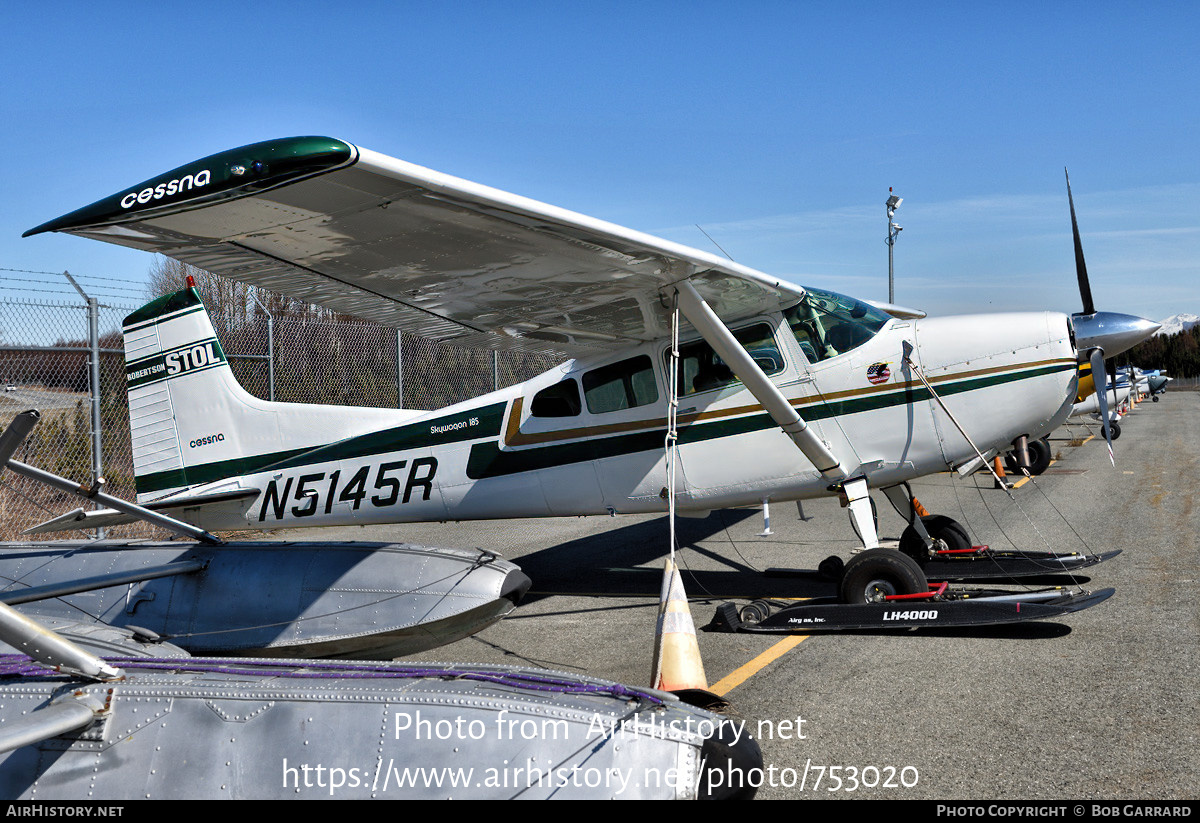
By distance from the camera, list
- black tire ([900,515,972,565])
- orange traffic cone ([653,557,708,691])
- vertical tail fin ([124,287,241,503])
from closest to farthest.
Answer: orange traffic cone ([653,557,708,691])
black tire ([900,515,972,565])
vertical tail fin ([124,287,241,503])

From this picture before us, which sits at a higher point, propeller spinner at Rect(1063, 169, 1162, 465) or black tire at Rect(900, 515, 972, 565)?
propeller spinner at Rect(1063, 169, 1162, 465)

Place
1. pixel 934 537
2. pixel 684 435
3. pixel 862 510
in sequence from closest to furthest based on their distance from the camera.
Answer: pixel 862 510
pixel 684 435
pixel 934 537

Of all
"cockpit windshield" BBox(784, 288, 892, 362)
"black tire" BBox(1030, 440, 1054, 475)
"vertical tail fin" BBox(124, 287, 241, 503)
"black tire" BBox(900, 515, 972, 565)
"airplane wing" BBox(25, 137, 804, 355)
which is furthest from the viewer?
"black tire" BBox(1030, 440, 1054, 475)

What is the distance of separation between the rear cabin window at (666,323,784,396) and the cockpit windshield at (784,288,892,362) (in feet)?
0.74

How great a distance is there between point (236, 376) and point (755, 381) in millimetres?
9440

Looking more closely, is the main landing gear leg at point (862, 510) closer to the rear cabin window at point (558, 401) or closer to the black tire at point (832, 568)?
the black tire at point (832, 568)

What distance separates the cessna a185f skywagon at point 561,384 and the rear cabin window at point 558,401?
2 cm

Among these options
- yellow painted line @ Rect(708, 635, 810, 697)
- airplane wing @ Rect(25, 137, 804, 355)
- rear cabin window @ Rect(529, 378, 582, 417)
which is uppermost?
airplane wing @ Rect(25, 137, 804, 355)

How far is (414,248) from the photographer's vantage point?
203 inches

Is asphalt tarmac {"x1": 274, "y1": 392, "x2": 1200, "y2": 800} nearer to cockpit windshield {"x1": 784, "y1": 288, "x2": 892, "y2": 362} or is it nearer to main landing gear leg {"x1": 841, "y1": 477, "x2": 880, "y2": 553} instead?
main landing gear leg {"x1": 841, "y1": 477, "x2": 880, "y2": 553}

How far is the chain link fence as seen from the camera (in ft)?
33.6

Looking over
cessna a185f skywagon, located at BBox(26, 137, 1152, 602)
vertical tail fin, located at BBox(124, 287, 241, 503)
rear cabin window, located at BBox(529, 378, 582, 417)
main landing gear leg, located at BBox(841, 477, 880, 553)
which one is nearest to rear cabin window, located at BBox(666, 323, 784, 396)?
cessna a185f skywagon, located at BBox(26, 137, 1152, 602)

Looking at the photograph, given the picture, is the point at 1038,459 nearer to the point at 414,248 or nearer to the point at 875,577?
the point at 875,577

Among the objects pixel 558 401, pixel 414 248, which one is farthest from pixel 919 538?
pixel 414 248
